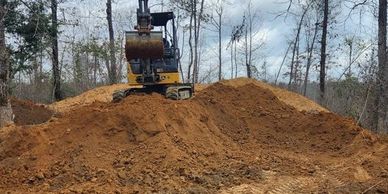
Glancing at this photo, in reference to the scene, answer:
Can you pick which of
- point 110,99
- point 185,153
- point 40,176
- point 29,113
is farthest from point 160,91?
point 110,99

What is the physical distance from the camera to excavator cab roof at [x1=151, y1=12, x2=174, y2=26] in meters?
15.6

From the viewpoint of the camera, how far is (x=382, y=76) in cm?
1530

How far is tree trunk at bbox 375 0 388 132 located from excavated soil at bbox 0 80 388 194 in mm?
4103

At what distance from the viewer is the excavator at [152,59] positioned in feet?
41.1

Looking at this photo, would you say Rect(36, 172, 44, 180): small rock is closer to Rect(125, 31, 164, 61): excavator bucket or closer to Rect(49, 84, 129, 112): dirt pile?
Rect(125, 31, 164, 61): excavator bucket

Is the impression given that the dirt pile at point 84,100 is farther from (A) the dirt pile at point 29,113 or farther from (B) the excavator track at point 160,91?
(B) the excavator track at point 160,91

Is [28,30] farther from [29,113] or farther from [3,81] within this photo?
[3,81]

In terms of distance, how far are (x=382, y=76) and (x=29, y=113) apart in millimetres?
12027

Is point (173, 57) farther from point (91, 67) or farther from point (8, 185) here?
point (91, 67)

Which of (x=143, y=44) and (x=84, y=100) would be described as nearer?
(x=143, y=44)

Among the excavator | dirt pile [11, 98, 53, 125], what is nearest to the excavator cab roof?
the excavator

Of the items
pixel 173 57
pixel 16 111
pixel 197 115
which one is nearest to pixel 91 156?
pixel 197 115

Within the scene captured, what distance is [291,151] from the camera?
34.8 ft

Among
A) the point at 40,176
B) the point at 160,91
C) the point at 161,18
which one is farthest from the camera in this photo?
the point at 161,18
